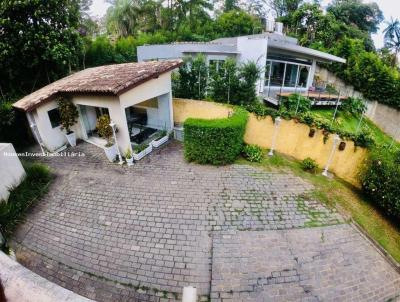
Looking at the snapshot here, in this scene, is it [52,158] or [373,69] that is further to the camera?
[373,69]

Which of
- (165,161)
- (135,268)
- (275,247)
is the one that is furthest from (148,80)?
→ (275,247)

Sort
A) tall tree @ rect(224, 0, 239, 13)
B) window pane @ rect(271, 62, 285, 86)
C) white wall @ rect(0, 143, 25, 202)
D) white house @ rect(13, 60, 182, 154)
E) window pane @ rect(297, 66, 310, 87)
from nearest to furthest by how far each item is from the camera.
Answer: white wall @ rect(0, 143, 25, 202) < white house @ rect(13, 60, 182, 154) < window pane @ rect(271, 62, 285, 86) < window pane @ rect(297, 66, 310, 87) < tall tree @ rect(224, 0, 239, 13)

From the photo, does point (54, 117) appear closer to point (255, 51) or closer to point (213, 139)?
point (213, 139)

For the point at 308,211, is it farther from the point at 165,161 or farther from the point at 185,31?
the point at 185,31


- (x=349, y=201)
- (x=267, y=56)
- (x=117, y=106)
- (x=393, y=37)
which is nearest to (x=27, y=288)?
(x=117, y=106)

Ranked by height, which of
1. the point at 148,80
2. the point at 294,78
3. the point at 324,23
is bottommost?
the point at 294,78

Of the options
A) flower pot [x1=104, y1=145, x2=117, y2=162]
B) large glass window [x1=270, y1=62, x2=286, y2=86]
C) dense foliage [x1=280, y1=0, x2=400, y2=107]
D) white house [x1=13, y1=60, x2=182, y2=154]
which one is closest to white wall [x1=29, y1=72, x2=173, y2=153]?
white house [x1=13, y1=60, x2=182, y2=154]

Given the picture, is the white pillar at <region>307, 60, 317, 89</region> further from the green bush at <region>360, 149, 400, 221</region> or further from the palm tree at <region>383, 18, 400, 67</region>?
the palm tree at <region>383, 18, 400, 67</region>
